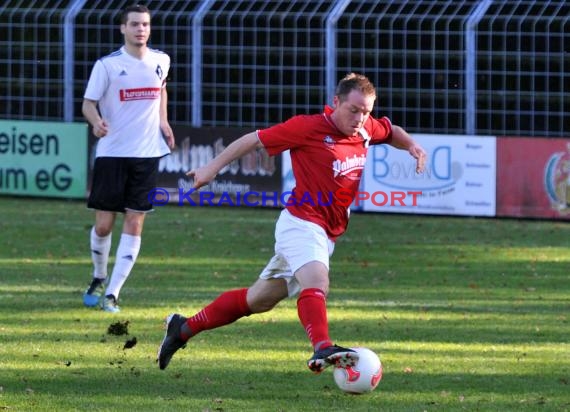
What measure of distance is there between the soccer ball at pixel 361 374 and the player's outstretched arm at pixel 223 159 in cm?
118

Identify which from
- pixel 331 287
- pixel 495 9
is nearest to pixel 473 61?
pixel 495 9

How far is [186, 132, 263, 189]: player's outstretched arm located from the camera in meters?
7.86

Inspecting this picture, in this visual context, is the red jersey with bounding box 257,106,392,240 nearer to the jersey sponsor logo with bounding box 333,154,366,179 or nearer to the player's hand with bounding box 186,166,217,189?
the jersey sponsor logo with bounding box 333,154,366,179

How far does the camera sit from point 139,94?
456 inches

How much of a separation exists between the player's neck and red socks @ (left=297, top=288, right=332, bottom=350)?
4.03 metres

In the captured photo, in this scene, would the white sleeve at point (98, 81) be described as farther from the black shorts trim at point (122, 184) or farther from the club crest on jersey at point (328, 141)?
the club crest on jersey at point (328, 141)

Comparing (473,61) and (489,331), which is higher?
(473,61)

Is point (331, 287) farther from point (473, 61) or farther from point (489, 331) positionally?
point (473, 61)

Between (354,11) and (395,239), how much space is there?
175 inches

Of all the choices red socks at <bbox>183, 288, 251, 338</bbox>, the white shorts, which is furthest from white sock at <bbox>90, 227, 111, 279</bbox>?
the white shorts

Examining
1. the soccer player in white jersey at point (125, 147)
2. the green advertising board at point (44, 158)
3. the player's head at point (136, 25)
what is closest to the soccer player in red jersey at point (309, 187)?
the soccer player in white jersey at point (125, 147)

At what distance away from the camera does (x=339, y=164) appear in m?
8.23

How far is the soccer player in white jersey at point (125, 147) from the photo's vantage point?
1144 cm

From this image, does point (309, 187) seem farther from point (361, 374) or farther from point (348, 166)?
point (361, 374)
